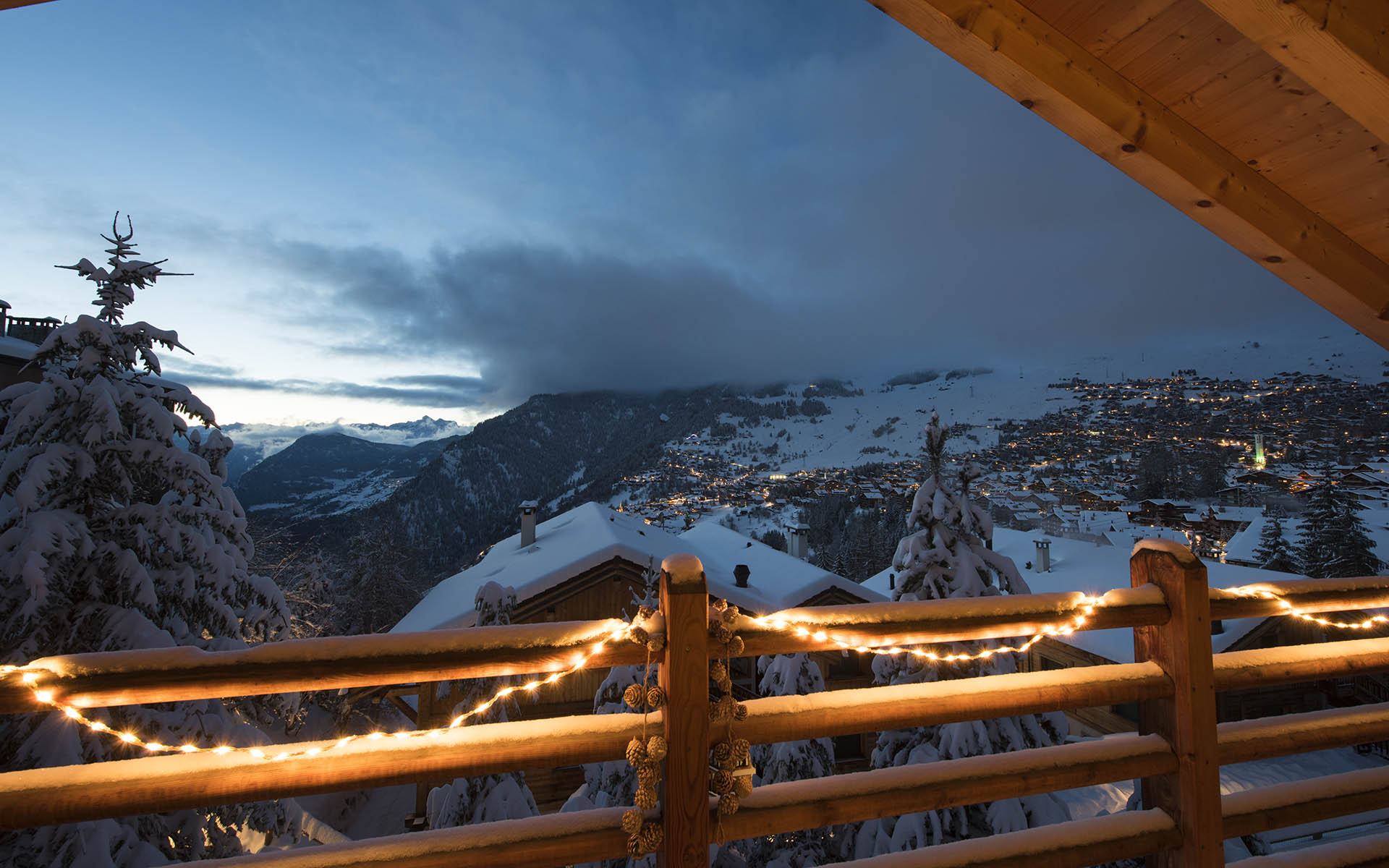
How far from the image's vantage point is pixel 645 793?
5.49 feet

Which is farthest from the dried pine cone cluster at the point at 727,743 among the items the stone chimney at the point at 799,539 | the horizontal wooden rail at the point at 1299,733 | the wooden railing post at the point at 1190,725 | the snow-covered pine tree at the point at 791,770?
the stone chimney at the point at 799,539

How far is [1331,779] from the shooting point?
2.45 meters

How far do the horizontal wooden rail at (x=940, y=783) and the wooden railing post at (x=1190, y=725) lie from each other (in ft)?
0.24

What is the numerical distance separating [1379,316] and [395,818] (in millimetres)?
16018

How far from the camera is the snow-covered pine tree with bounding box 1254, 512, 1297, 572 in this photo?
2291 cm

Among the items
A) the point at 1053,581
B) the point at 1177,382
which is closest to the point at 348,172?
the point at 1053,581

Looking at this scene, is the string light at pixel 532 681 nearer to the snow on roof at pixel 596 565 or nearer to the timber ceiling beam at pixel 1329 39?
the timber ceiling beam at pixel 1329 39

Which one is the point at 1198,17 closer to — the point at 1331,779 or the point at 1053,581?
the point at 1331,779

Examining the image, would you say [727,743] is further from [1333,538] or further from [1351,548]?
[1351,548]

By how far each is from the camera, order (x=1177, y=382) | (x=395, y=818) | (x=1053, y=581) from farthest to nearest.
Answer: (x=1177, y=382), (x=1053, y=581), (x=395, y=818)

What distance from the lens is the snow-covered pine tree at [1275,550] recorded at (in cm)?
2291

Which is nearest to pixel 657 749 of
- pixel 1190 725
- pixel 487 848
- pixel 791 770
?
pixel 487 848

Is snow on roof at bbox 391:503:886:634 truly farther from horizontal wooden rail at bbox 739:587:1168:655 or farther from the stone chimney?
horizontal wooden rail at bbox 739:587:1168:655

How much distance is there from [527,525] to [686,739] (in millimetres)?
14870
